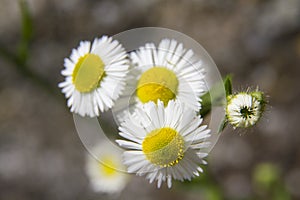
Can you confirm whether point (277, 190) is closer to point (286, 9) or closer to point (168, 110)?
point (286, 9)

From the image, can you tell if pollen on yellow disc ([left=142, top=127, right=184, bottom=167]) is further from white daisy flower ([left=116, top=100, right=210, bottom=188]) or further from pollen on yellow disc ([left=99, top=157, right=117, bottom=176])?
pollen on yellow disc ([left=99, top=157, right=117, bottom=176])

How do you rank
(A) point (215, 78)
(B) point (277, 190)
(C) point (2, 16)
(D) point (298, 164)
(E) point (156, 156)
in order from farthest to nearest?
(C) point (2, 16) < (D) point (298, 164) < (B) point (277, 190) < (A) point (215, 78) < (E) point (156, 156)

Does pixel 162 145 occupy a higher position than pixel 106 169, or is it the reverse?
pixel 106 169

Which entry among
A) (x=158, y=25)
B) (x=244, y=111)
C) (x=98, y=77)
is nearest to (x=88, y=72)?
(x=98, y=77)

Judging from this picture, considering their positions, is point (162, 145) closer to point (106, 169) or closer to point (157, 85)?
point (157, 85)

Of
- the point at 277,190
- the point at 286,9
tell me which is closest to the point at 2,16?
the point at 286,9

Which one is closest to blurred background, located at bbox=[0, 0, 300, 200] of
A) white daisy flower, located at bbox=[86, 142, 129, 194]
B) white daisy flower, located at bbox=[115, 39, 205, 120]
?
white daisy flower, located at bbox=[86, 142, 129, 194]

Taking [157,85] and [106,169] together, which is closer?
[157,85]
